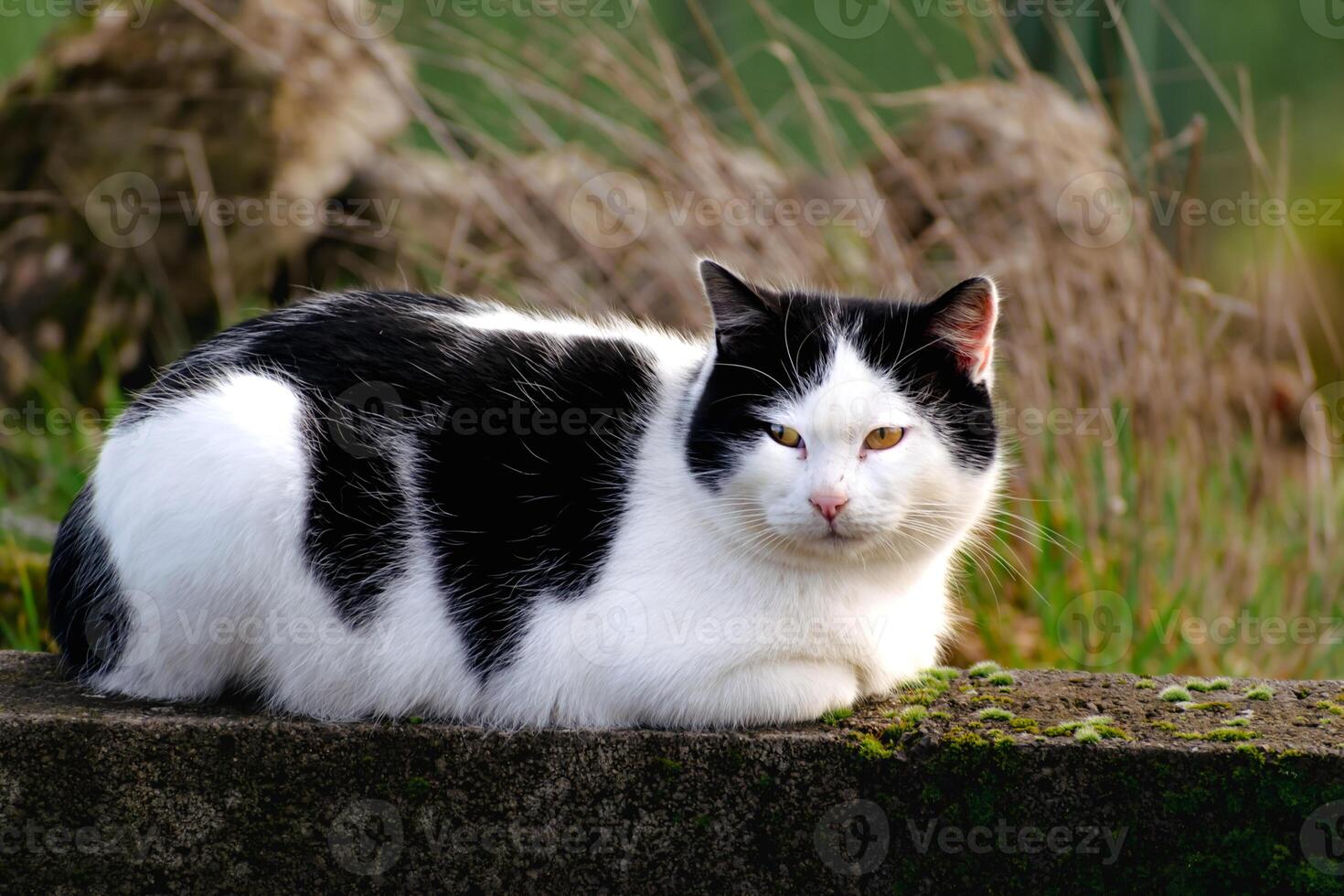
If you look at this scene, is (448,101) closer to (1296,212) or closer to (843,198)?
(843,198)

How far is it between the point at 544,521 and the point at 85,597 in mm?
889

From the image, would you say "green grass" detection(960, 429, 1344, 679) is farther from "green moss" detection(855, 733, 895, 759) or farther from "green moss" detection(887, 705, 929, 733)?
"green moss" detection(855, 733, 895, 759)

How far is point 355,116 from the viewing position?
17.0 feet

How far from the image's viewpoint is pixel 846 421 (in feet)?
6.93

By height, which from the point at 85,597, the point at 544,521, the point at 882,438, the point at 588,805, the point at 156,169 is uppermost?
the point at 156,169

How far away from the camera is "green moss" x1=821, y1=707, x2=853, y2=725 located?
2.21m

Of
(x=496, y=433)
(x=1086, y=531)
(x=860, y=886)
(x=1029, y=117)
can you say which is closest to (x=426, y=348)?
(x=496, y=433)

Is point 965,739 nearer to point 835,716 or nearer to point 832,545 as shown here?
point 835,716

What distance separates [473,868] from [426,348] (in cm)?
95

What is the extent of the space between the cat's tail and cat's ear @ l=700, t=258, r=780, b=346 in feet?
3.92

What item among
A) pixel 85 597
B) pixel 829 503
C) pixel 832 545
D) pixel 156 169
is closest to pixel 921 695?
pixel 832 545

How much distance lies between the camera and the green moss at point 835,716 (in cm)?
221

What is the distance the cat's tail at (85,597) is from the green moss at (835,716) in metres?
1.28

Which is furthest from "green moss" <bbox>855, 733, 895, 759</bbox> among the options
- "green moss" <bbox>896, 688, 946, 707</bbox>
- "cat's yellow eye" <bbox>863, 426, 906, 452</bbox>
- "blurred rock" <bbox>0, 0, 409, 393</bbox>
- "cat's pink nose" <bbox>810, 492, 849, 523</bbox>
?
"blurred rock" <bbox>0, 0, 409, 393</bbox>
